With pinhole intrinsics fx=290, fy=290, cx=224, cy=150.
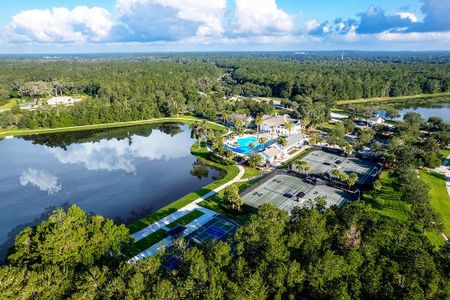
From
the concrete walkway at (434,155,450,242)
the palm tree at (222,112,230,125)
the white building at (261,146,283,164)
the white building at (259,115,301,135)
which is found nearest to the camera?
the concrete walkway at (434,155,450,242)

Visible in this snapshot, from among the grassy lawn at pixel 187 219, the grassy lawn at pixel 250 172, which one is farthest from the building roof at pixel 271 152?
the grassy lawn at pixel 187 219

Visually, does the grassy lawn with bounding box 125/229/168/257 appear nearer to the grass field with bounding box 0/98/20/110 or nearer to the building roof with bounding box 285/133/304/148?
the building roof with bounding box 285/133/304/148

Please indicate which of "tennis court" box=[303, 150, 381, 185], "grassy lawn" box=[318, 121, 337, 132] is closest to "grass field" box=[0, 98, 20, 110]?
"grassy lawn" box=[318, 121, 337, 132]

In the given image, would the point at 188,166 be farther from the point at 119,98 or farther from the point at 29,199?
the point at 119,98

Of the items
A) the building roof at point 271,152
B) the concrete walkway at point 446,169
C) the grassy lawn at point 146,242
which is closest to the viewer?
the grassy lawn at point 146,242

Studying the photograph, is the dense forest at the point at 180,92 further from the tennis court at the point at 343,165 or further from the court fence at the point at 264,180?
the court fence at the point at 264,180

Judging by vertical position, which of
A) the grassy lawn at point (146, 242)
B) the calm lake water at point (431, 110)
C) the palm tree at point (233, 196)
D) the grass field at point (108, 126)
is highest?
the palm tree at point (233, 196)
